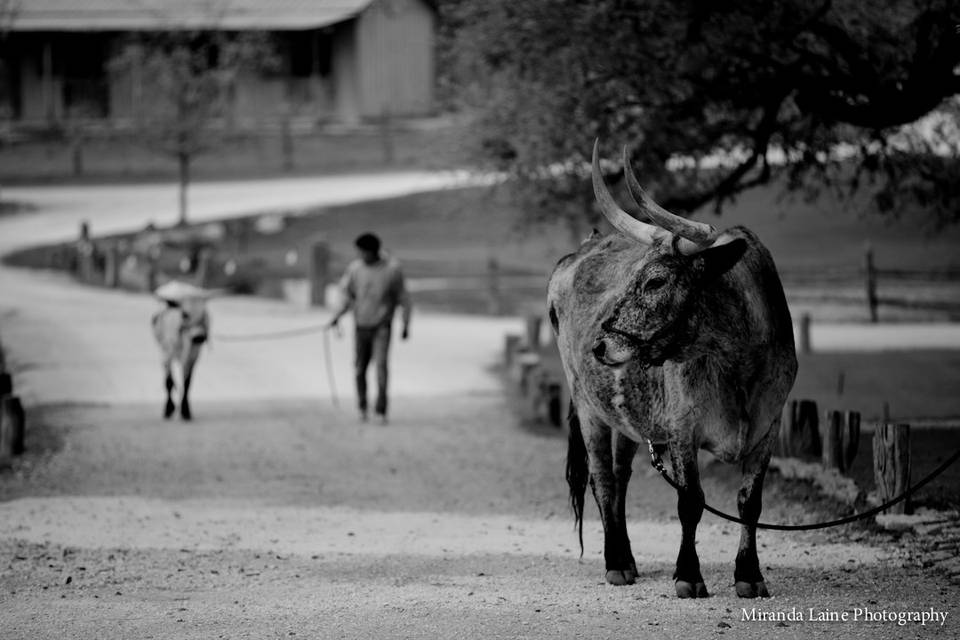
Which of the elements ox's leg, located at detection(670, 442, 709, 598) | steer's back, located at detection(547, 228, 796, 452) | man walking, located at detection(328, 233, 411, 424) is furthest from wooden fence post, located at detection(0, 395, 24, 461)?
ox's leg, located at detection(670, 442, 709, 598)

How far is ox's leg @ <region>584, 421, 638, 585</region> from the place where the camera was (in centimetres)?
900

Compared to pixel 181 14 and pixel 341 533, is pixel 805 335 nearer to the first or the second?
pixel 341 533

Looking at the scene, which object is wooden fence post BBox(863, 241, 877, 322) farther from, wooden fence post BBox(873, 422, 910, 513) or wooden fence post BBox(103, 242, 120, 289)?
wooden fence post BBox(873, 422, 910, 513)

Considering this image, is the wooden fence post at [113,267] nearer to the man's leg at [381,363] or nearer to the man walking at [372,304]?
the man walking at [372,304]

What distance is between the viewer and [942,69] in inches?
500

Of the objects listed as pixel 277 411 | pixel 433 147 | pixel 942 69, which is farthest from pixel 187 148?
pixel 942 69

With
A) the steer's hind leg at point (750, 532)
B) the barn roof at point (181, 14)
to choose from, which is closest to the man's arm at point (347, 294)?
the steer's hind leg at point (750, 532)

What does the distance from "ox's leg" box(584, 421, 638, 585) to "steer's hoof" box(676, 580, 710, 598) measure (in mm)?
683

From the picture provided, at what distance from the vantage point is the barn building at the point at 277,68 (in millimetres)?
50906

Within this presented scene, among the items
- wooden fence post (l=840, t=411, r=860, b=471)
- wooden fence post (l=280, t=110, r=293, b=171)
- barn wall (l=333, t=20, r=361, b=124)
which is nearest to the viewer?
wooden fence post (l=840, t=411, r=860, b=471)

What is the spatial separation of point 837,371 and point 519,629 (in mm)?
14023

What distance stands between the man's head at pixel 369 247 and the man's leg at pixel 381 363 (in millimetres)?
829

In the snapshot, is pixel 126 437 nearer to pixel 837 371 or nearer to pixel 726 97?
pixel 726 97

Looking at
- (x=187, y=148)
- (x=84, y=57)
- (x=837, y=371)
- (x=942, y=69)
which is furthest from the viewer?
(x=84, y=57)
